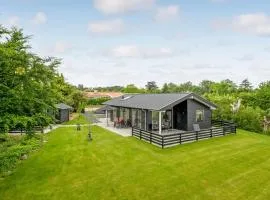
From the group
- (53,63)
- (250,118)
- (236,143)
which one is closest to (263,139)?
(236,143)

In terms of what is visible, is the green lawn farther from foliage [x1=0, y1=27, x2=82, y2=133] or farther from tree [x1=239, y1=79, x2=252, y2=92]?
tree [x1=239, y1=79, x2=252, y2=92]

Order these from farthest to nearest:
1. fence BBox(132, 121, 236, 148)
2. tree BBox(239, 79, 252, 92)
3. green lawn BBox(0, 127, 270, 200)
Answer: tree BBox(239, 79, 252, 92) < fence BBox(132, 121, 236, 148) < green lawn BBox(0, 127, 270, 200)

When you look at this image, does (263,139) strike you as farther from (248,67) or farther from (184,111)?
(248,67)

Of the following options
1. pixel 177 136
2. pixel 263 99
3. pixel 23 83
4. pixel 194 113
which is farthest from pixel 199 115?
pixel 263 99

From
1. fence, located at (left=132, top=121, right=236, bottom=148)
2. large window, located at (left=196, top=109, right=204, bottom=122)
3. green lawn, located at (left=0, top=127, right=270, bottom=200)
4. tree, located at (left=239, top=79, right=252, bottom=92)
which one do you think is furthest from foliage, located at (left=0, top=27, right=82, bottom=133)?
tree, located at (left=239, top=79, right=252, bottom=92)

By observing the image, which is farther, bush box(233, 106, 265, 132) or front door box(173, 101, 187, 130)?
bush box(233, 106, 265, 132)

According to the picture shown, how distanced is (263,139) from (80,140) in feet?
47.0

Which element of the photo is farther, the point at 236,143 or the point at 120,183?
the point at 236,143

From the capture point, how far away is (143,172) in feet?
39.0

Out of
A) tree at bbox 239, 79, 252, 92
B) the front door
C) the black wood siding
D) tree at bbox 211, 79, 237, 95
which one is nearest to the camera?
the black wood siding

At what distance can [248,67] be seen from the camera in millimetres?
38844

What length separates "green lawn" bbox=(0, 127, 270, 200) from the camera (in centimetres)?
970

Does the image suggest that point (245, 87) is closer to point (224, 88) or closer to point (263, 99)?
point (224, 88)

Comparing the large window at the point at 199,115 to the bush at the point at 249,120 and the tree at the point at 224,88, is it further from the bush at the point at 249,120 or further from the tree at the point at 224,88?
the tree at the point at 224,88
